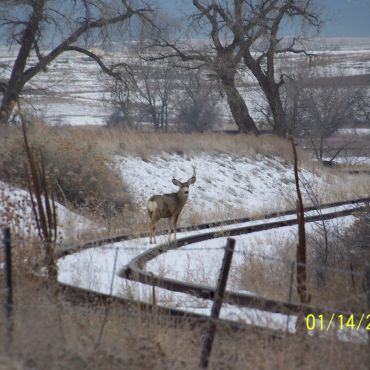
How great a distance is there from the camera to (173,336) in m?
9.59

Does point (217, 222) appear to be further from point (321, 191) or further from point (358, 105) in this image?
point (358, 105)

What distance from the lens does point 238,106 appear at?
1793 inches

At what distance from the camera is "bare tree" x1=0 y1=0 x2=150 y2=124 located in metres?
35.1

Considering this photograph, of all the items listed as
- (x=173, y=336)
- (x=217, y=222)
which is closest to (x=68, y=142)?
(x=217, y=222)

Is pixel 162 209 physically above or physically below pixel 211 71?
below

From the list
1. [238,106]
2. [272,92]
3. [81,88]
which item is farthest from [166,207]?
[81,88]

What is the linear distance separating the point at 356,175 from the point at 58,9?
53.8ft

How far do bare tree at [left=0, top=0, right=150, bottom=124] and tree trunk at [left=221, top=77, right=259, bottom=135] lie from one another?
26.5 ft

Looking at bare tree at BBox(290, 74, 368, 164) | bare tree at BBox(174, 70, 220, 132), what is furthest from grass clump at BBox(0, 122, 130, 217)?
bare tree at BBox(174, 70, 220, 132)

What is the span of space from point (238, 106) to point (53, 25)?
1261cm

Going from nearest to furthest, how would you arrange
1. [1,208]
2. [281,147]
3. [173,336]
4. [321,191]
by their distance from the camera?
1. [173,336]
2. [1,208]
3. [321,191]
4. [281,147]

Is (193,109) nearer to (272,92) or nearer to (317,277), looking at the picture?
(272,92)

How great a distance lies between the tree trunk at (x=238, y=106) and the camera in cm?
4409

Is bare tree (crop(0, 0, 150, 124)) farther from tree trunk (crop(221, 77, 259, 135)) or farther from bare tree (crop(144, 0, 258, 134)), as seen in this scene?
tree trunk (crop(221, 77, 259, 135))
